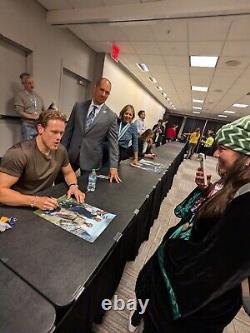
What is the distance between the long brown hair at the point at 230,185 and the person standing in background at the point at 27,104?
2.80m

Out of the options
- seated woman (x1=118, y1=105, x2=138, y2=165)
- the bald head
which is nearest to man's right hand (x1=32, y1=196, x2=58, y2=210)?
the bald head

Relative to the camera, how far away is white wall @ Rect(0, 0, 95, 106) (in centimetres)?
270

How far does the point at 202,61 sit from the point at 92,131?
10.9 feet

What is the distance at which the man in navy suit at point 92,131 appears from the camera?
1891 mm

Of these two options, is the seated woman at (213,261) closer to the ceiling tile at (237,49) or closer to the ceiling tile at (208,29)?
the ceiling tile at (208,29)

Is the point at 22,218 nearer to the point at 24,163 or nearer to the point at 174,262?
the point at 24,163

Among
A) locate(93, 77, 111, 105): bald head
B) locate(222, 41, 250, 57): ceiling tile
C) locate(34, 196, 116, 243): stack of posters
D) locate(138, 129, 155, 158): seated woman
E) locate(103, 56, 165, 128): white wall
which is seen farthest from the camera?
locate(103, 56, 165, 128): white wall

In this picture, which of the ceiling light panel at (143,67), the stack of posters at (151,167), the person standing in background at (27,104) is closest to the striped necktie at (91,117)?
the stack of posters at (151,167)

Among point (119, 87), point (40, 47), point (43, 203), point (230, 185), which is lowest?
point (43, 203)

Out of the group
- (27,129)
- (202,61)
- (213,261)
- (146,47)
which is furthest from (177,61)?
(213,261)

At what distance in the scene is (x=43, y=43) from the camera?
3.26 meters

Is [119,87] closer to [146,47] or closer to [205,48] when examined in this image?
[146,47]

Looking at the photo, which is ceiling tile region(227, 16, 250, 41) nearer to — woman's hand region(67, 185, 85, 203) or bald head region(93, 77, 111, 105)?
bald head region(93, 77, 111, 105)

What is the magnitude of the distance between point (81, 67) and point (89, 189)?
3.77 metres
